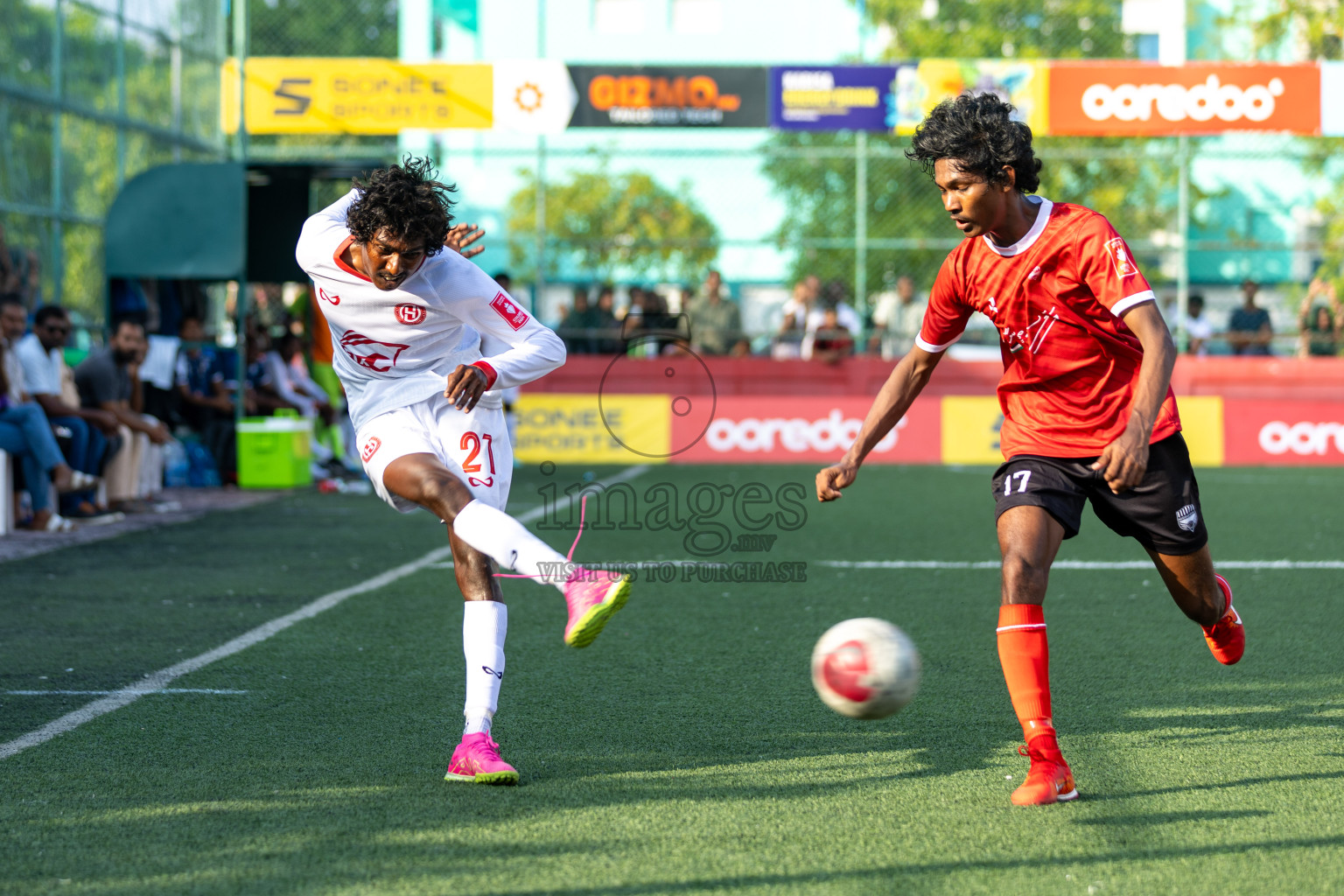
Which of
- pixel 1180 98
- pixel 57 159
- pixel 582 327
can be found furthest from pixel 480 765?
pixel 1180 98

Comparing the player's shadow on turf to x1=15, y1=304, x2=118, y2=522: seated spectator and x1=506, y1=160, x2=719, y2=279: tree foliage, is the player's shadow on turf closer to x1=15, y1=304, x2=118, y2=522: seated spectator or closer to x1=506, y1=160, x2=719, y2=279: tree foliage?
x1=15, y1=304, x2=118, y2=522: seated spectator

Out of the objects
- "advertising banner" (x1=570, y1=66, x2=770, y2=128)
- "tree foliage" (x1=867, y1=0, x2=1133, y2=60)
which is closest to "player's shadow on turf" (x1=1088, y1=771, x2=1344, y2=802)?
"advertising banner" (x1=570, y1=66, x2=770, y2=128)

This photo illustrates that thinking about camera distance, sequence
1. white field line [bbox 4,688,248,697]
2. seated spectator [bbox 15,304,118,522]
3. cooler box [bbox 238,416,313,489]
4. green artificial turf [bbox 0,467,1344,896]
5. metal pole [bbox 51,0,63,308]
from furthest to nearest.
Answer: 1. metal pole [bbox 51,0,63,308]
2. cooler box [bbox 238,416,313,489]
3. seated spectator [bbox 15,304,118,522]
4. white field line [bbox 4,688,248,697]
5. green artificial turf [bbox 0,467,1344,896]

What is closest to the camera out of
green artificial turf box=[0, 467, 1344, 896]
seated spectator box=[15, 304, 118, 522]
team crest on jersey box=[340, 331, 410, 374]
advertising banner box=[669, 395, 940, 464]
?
green artificial turf box=[0, 467, 1344, 896]

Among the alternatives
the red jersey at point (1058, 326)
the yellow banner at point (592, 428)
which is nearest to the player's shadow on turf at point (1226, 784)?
Result: the red jersey at point (1058, 326)

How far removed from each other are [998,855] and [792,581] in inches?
191

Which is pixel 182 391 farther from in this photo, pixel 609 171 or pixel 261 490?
pixel 609 171

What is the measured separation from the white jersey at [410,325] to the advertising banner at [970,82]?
14.5 meters

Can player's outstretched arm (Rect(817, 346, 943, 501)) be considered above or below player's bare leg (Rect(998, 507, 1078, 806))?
above

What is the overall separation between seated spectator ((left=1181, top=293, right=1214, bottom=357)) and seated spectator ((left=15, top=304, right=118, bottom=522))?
44.3ft

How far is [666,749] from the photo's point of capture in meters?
4.57

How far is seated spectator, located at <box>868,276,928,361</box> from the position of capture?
1853cm

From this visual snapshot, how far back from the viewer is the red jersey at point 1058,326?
13.6 feet

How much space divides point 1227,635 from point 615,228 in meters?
22.8
